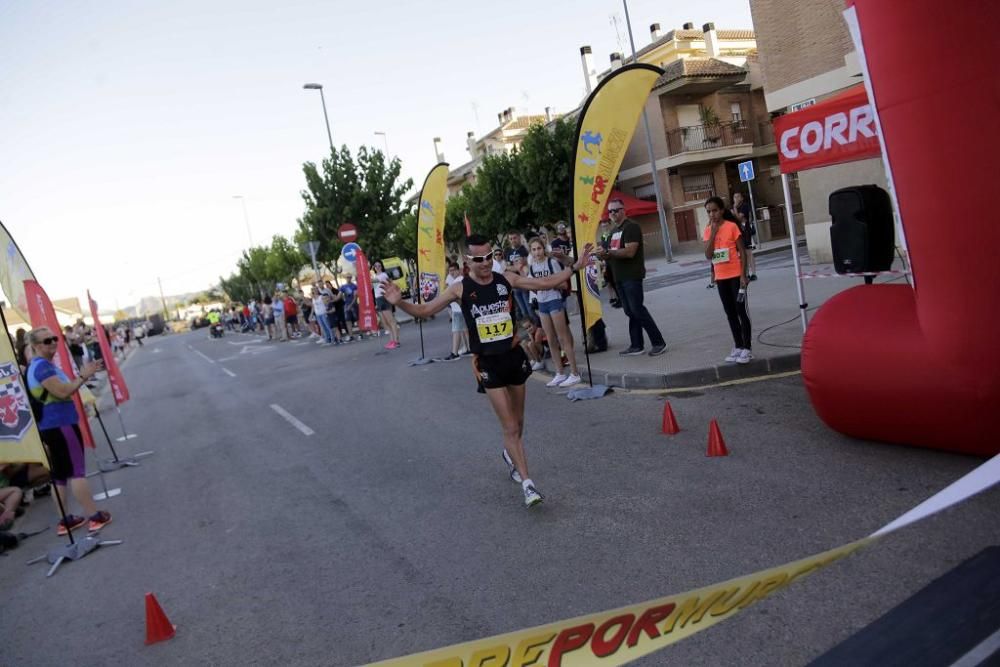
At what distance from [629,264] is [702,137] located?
26962 millimetres

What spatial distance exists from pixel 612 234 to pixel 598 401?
2417 mm

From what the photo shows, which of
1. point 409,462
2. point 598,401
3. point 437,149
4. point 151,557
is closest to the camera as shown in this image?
point 151,557

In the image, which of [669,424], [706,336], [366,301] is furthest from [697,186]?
[669,424]

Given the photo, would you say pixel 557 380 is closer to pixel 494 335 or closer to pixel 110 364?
pixel 494 335

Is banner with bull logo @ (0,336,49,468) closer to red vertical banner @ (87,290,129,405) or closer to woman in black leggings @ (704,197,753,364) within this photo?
red vertical banner @ (87,290,129,405)

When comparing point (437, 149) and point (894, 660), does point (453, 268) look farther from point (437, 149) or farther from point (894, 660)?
point (437, 149)

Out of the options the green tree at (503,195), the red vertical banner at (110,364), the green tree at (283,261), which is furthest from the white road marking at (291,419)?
the green tree at (283,261)

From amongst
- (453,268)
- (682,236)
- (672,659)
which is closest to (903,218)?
(672,659)

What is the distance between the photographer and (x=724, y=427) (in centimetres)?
588

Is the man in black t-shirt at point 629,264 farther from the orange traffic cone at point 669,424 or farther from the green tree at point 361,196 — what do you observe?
the green tree at point 361,196

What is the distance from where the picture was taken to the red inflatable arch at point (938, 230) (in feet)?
12.9

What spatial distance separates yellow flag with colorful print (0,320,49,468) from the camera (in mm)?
5789

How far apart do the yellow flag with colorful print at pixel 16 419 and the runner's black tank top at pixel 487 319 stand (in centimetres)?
381

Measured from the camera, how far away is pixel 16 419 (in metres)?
5.82
